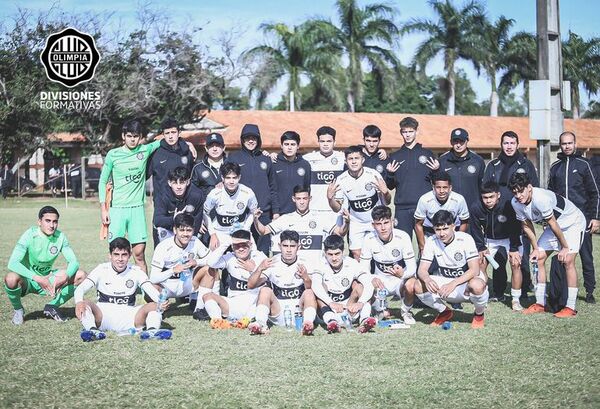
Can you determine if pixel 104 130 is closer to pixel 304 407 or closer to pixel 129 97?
pixel 129 97

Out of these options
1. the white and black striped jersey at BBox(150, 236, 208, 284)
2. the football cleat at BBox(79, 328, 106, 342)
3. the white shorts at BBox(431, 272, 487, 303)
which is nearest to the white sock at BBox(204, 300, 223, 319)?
the white and black striped jersey at BBox(150, 236, 208, 284)

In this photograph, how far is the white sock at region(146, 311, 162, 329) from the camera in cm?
725

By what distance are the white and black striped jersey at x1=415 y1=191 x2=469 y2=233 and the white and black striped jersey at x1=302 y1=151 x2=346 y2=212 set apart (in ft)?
4.40

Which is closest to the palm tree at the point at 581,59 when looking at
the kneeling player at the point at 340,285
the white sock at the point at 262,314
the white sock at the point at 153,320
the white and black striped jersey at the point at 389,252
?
→ the white and black striped jersey at the point at 389,252

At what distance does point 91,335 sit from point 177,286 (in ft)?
5.11

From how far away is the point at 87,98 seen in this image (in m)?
34.4

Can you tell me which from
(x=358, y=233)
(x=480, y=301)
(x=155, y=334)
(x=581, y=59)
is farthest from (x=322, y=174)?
(x=581, y=59)

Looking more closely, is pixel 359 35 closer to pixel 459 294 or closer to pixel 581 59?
pixel 581 59

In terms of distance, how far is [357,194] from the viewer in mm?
8852

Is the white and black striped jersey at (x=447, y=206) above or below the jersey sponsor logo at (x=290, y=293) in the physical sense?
above

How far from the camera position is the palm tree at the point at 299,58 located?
42.9 m

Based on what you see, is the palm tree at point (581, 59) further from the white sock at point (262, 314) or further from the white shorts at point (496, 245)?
the white sock at point (262, 314)

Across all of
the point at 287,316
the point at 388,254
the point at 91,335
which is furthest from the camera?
the point at 388,254

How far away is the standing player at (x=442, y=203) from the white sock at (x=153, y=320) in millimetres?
3255
